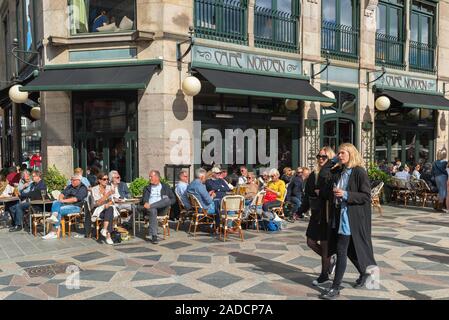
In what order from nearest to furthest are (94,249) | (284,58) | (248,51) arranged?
1. (94,249)
2. (248,51)
3. (284,58)

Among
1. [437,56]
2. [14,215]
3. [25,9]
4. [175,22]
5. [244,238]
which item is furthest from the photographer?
[437,56]

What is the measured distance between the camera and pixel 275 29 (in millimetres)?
12992

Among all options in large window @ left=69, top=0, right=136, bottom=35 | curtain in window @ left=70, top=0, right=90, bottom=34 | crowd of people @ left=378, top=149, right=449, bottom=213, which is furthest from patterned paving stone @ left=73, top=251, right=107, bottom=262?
crowd of people @ left=378, top=149, right=449, bottom=213

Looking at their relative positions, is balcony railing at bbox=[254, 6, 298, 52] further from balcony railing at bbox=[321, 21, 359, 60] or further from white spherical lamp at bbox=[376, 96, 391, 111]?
white spherical lamp at bbox=[376, 96, 391, 111]

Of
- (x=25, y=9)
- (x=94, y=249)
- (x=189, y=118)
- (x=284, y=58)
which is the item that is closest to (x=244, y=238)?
(x=94, y=249)

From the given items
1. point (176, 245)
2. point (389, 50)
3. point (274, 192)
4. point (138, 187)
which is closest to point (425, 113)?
point (389, 50)

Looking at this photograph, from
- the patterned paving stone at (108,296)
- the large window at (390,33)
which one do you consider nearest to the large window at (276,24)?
the large window at (390,33)

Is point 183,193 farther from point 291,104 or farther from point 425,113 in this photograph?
point 425,113

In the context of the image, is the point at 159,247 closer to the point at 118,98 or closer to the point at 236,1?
the point at 118,98

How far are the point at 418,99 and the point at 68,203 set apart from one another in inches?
528

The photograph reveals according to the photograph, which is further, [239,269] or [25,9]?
[25,9]

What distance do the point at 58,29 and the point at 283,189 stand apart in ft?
23.9

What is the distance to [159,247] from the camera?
7176 millimetres

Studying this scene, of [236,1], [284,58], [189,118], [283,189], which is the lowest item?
[283,189]
